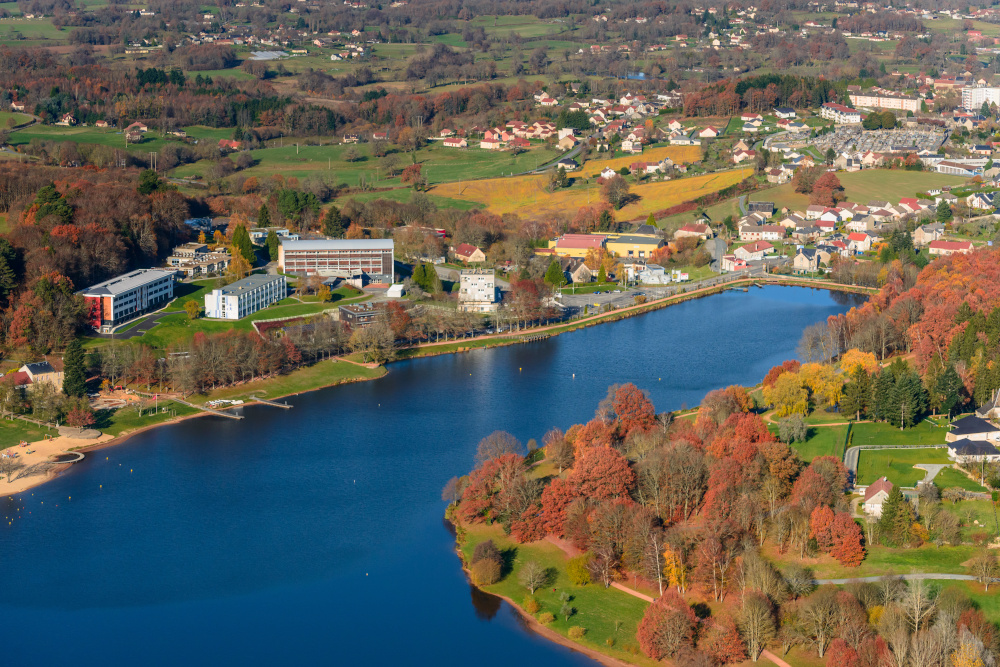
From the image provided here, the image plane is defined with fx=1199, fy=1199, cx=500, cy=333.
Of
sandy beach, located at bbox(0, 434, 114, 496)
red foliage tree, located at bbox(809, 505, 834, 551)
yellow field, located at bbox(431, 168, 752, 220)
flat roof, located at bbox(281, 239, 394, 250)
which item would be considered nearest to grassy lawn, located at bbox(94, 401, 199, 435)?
sandy beach, located at bbox(0, 434, 114, 496)

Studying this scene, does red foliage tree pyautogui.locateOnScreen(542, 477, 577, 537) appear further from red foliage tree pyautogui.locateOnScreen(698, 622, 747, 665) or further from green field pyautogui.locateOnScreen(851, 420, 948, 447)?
green field pyautogui.locateOnScreen(851, 420, 948, 447)

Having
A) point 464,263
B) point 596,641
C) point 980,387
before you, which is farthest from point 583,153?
point 596,641

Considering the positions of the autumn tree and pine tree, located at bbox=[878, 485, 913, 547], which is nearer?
pine tree, located at bbox=[878, 485, 913, 547]

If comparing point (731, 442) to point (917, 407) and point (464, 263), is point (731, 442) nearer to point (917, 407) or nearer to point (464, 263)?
point (917, 407)

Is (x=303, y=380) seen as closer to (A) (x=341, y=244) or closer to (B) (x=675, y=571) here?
(A) (x=341, y=244)

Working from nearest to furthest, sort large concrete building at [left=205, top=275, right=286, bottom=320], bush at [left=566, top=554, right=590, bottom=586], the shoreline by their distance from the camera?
bush at [left=566, top=554, right=590, bottom=586]
the shoreline
large concrete building at [left=205, top=275, right=286, bottom=320]

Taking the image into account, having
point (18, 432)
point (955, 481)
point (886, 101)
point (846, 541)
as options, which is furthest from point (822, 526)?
point (886, 101)

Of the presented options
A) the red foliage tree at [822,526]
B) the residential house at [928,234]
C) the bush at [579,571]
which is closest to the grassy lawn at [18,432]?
the bush at [579,571]
